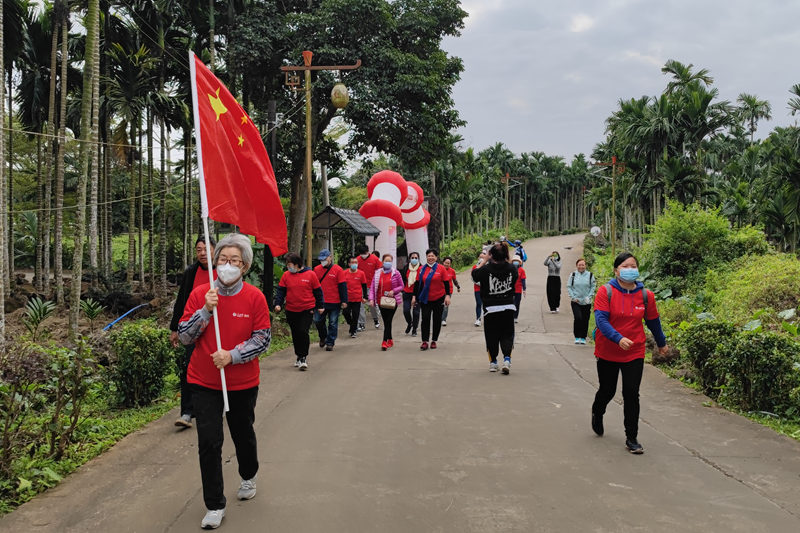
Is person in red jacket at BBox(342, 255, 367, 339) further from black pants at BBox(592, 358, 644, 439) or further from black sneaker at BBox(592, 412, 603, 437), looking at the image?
black pants at BBox(592, 358, 644, 439)

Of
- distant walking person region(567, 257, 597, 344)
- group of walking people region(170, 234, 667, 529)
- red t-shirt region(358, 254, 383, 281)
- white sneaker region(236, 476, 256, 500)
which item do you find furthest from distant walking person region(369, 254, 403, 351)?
white sneaker region(236, 476, 256, 500)

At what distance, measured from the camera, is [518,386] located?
26.0ft

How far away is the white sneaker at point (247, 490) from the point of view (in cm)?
414

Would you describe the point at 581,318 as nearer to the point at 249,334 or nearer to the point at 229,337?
the point at 249,334

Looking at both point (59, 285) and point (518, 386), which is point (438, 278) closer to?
point (518, 386)

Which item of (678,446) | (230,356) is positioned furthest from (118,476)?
(678,446)

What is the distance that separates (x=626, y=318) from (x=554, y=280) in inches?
447

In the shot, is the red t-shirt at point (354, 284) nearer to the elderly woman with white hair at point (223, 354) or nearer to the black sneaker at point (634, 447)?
the black sneaker at point (634, 447)

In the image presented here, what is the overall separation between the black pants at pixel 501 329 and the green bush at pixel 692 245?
30.9 feet

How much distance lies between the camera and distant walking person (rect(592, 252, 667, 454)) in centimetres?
527

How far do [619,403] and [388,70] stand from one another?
14891mm

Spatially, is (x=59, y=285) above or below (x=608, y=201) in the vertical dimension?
below

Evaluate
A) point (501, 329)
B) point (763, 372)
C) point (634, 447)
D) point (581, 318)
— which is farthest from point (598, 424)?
point (581, 318)

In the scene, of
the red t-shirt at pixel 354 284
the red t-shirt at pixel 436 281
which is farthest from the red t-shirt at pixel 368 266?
the red t-shirt at pixel 436 281
